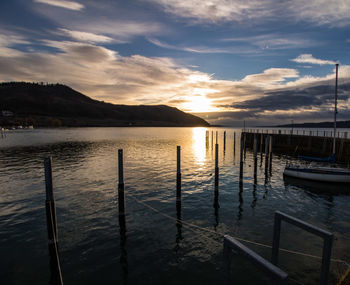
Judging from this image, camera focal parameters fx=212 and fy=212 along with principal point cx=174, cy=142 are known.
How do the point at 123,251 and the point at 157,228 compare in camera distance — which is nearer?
the point at 123,251

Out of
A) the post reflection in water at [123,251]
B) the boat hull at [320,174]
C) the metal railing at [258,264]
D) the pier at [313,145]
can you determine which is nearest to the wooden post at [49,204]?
the post reflection in water at [123,251]

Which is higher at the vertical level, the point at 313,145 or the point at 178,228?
the point at 313,145

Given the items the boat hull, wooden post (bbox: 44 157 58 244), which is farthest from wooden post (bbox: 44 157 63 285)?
the boat hull

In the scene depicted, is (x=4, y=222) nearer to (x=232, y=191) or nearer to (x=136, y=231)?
(x=136, y=231)

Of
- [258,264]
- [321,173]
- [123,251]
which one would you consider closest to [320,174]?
[321,173]

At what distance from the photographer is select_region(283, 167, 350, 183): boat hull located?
70.2 feet

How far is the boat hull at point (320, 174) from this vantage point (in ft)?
70.2

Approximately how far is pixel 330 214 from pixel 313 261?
7114mm

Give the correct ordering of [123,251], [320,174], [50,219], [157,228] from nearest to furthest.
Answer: [50,219], [123,251], [157,228], [320,174]

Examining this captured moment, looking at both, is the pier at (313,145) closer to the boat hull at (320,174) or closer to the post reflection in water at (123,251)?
the boat hull at (320,174)

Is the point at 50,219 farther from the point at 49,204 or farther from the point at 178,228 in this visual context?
the point at 178,228

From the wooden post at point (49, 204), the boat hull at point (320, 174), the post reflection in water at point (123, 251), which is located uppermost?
the wooden post at point (49, 204)

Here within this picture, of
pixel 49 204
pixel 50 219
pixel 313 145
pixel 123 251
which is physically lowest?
pixel 123 251

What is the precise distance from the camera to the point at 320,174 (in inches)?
877
